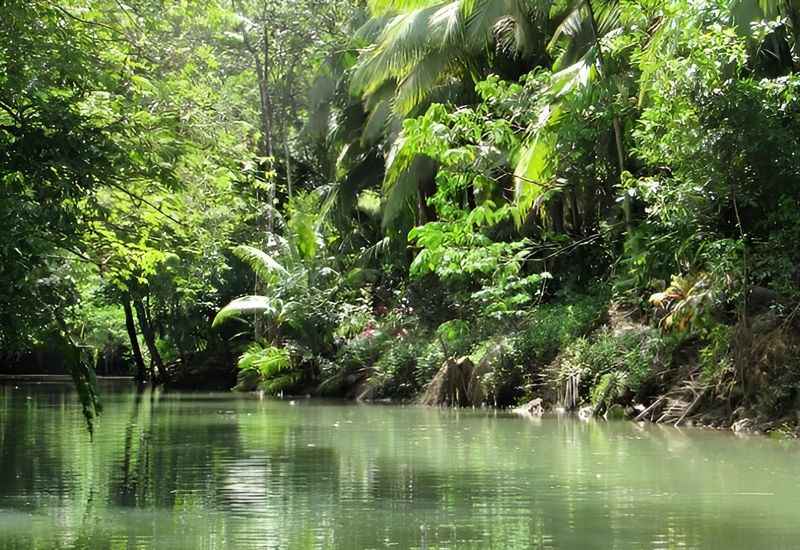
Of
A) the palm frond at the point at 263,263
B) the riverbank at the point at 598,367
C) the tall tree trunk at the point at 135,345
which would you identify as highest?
the palm frond at the point at 263,263

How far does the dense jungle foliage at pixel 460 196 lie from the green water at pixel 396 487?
1597mm

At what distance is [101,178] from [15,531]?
492cm

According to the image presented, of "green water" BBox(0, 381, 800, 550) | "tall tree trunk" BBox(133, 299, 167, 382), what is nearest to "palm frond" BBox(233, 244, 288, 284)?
"tall tree trunk" BBox(133, 299, 167, 382)

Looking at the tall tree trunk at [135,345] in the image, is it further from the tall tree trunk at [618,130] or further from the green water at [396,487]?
the tall tree trunk at [618,130]

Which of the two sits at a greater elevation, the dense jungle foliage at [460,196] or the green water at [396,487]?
the dense jungle foliage at [460,196]

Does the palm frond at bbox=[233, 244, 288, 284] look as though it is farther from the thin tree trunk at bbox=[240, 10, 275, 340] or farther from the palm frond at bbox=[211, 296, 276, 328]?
the thin tree trunk at bbox=[240, 10, 275, 340]

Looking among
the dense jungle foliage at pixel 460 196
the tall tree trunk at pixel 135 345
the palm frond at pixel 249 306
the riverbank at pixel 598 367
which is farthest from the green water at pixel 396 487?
the tall tree trunk at pixel 135 345

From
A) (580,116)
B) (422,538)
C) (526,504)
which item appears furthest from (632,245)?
(422,538)

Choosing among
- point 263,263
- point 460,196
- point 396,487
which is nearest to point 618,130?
point 460,196

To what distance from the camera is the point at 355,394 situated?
28.2 m

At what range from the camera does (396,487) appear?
1066cm

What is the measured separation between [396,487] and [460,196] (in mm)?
17969

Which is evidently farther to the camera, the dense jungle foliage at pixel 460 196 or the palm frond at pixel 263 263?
the palm frond at pixel 263 263

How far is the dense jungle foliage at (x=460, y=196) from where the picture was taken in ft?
41.4
